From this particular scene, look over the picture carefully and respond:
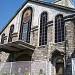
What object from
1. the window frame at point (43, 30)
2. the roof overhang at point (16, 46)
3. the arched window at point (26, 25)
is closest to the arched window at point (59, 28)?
the window frame at point (43, 30)

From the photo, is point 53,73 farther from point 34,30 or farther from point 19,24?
point 19,24

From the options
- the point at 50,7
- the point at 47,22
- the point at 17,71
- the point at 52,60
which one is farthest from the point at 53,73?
the point at 50,7

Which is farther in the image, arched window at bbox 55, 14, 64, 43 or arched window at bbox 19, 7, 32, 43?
arched window at bbox 19, 7, 32, 43

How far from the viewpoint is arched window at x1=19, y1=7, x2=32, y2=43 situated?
2190 cm

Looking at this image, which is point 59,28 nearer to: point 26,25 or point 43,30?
point 43,30

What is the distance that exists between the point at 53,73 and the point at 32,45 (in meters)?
3.76

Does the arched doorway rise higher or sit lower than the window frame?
lower

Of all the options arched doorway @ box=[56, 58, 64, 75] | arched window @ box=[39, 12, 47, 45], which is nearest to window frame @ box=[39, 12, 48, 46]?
arched window @ box=[39, 12, 47, 45]

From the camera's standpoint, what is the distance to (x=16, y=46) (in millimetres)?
19578

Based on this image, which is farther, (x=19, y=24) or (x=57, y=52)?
(x=19, y=24)

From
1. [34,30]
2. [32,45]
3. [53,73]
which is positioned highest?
[34,30]

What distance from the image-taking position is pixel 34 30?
21.0 m

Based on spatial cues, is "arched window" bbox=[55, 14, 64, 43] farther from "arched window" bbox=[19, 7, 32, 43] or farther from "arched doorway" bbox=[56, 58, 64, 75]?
"arched window" bbox=[19, 7, 32, 43]

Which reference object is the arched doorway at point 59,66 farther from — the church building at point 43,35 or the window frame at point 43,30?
the window frame at point 43,30
